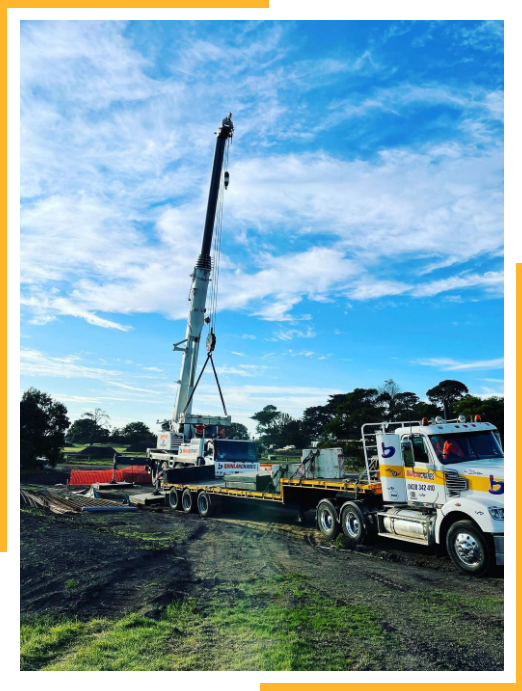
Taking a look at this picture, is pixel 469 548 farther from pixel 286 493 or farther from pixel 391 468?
pixel 286 493

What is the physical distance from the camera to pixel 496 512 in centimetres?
860

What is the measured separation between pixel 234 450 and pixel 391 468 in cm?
1031

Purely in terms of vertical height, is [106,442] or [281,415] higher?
[281,415]

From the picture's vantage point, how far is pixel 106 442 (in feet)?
171

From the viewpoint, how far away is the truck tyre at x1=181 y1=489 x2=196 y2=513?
62.8ft

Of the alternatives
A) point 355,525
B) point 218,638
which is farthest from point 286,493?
point 218,638

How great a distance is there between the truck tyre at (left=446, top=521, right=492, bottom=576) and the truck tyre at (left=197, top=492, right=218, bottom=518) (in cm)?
1043

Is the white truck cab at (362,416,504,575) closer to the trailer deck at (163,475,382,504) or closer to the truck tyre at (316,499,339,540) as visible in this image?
the trailer deck at (163,475,382,504)

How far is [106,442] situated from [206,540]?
42.2 meters

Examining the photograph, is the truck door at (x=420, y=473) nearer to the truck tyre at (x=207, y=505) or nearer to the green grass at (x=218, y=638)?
the green grass at (x=218, y=638)

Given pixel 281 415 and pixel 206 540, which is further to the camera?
pixel 281 415
